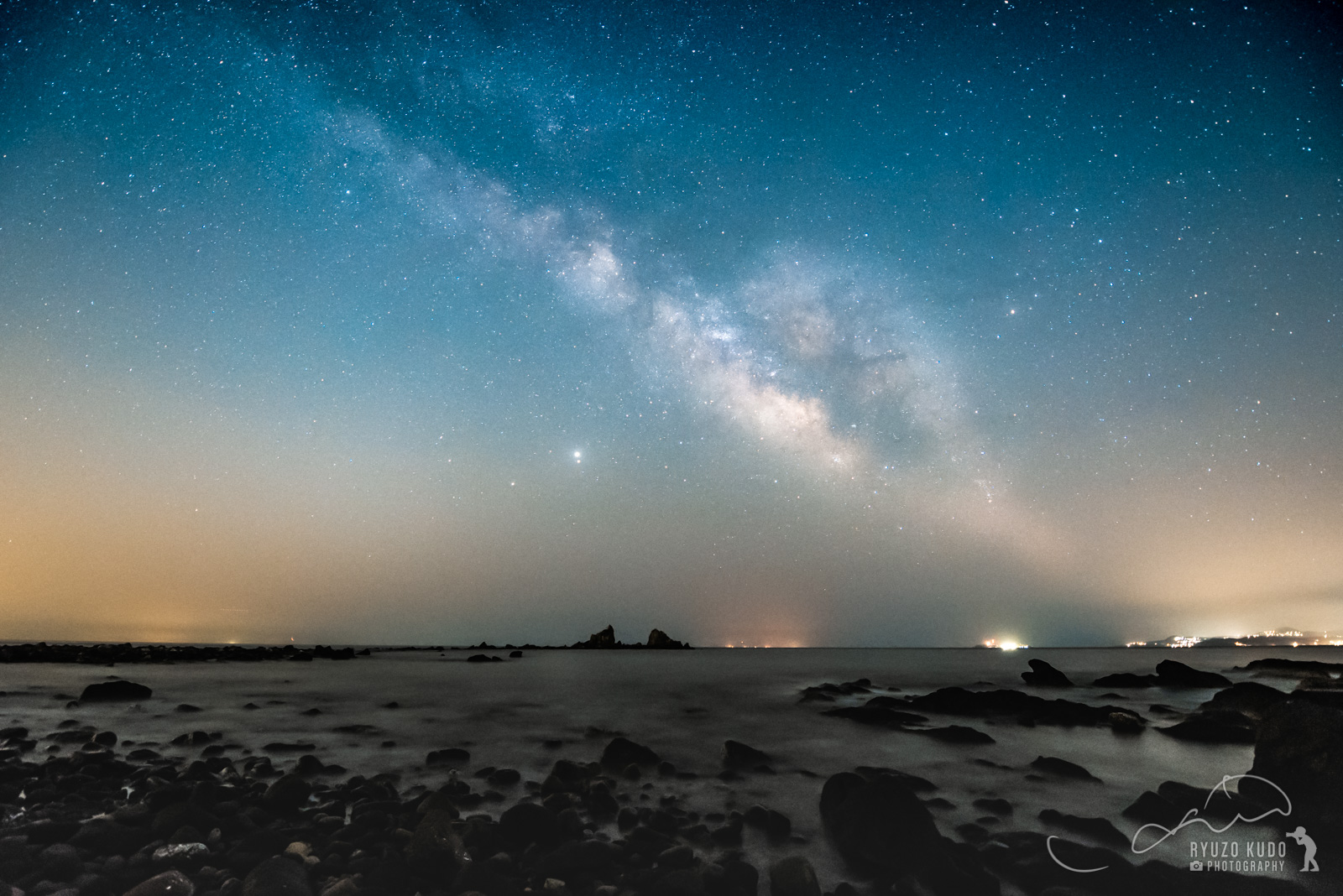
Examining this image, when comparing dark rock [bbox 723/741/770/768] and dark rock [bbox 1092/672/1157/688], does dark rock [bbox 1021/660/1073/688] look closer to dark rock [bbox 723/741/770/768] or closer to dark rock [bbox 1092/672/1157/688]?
dark rock [bbox 1092/672/1157/688]

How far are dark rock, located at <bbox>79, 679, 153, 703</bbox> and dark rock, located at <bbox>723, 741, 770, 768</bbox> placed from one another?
22706mm

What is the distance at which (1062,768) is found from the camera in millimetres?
11398

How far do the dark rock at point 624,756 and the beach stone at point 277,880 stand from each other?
6609mm

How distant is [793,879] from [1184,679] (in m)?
36.4

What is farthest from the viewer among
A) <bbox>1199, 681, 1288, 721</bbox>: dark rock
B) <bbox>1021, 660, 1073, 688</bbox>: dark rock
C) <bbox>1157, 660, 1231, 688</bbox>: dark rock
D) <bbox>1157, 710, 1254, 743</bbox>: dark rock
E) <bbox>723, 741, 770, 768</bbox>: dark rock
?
<bbox>1021, 660, 1073, 688</bbox>: dark rock

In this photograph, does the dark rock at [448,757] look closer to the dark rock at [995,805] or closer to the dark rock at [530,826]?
the dark rock at [530,826]

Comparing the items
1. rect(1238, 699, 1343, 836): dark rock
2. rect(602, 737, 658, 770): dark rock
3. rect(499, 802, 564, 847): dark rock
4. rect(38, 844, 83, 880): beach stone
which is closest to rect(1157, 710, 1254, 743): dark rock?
rect(1238, 699, 1343, 836): dark rock

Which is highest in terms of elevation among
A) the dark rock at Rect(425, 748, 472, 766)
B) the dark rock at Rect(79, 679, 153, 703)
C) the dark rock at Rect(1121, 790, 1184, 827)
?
the dark rock at Rect(1121, 790, 1184, 827)

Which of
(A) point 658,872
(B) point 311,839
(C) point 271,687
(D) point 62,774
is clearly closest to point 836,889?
(A) point 658,872

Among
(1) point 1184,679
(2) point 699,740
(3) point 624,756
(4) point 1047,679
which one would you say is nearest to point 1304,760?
(3) point 624,756

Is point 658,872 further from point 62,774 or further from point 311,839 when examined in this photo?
point 62,774

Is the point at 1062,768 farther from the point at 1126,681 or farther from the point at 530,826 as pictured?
the point at 1126,681

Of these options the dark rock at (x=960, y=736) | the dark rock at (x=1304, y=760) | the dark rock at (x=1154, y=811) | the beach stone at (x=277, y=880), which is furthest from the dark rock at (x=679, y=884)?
the dark rock at (x=960, y=736)

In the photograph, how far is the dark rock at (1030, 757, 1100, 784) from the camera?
439 inches
